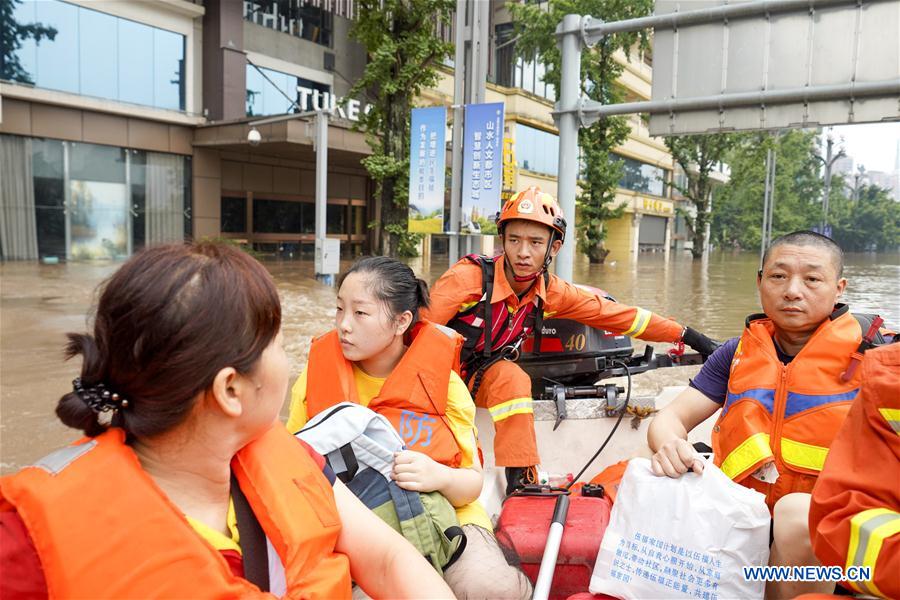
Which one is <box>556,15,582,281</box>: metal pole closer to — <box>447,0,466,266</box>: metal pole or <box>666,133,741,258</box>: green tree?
<box>447,0,466,266</box>: metal pole

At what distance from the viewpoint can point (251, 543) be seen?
3.97 feet

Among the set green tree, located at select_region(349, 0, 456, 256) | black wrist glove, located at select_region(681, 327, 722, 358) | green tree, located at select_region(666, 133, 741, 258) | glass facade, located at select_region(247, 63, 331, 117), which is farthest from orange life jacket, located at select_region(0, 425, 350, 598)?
green tree, located at select_region(666, 133, 741, 258)

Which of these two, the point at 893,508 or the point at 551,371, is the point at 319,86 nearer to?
the point at 551,371

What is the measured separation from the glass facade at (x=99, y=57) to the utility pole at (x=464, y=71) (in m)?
14.4

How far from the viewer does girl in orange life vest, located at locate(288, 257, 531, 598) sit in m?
2.18

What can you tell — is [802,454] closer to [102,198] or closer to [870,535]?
[870,535]

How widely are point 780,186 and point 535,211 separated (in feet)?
133

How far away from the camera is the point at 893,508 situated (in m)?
1.27

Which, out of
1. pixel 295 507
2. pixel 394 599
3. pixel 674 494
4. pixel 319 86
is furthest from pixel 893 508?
pixel 319 86

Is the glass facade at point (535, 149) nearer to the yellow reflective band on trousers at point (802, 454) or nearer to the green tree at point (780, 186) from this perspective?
the green tree at point (780, 186)

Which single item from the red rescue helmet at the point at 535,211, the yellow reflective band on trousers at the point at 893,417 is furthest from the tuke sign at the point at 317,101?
the yellow reflective band on trousers at the point at 893,417

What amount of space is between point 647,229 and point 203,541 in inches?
1590

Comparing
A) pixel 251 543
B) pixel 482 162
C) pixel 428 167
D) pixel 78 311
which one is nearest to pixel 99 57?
pixel 78 311

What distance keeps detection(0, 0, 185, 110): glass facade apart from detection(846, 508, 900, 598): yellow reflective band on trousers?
19796 millimetres
